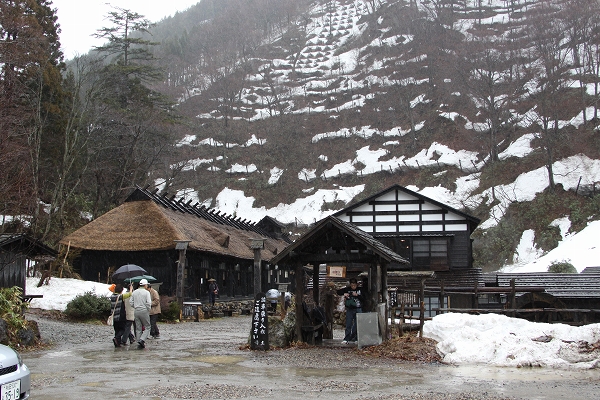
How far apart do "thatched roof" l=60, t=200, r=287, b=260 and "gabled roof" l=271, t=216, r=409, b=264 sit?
41.5 feet

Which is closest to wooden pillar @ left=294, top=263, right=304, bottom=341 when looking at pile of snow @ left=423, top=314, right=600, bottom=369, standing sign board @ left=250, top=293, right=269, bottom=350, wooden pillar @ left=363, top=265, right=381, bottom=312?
standing sign board @ left=250, top=293, right=269, bottom=350

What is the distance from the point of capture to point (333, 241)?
14.7m

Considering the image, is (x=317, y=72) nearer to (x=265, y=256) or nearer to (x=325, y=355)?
(x=265, y=256)

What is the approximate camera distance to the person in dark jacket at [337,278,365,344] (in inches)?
592

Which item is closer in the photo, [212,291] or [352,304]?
[352,304]

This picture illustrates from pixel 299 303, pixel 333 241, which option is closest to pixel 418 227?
pixel 333 241

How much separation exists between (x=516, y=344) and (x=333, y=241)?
480cm

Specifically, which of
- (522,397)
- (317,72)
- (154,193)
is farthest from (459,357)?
(317,72)

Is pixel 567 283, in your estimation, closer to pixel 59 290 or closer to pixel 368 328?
pixel 368 328

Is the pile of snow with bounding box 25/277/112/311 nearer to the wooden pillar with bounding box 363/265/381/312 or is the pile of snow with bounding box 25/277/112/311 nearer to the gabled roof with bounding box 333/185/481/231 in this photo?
the gabled roof with bounding box 333/185/481/231

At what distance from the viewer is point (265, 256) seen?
3831cm

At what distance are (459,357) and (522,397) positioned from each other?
159 inches

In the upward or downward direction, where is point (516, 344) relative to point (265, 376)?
upward

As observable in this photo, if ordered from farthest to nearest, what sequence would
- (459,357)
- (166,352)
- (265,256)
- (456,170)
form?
(456,170) < (265,256) < (166,352) < (459,357)
